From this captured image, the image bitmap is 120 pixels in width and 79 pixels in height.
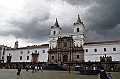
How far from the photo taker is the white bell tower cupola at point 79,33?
52.6 m

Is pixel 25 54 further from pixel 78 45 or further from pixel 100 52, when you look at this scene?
pixel 100 52

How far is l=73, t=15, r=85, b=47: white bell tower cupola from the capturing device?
173ft

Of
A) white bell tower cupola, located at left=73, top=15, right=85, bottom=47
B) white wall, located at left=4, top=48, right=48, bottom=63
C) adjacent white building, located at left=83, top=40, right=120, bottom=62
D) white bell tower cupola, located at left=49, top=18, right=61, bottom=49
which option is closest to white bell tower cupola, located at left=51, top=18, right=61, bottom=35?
white bell tower cupola, located at left=49, top=18, right=61, bottom=49

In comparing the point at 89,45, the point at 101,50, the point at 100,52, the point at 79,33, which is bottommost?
the point at 100,52

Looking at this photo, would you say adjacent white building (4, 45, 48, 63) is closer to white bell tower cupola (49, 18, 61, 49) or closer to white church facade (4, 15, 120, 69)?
white church facade (4, 15, 120, 69)

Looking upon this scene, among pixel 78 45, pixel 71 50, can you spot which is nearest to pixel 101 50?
pixel 78 45

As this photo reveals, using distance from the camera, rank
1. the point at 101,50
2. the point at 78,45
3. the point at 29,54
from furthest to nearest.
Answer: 1. the point at 29,54
2. the point at 78,45
3. the point at 101,50

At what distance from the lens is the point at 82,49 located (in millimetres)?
51500

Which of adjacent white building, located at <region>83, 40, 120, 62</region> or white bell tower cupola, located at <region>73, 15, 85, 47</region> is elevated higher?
white bell tower cupola, located at <region>73, 15, 85, 47</region>

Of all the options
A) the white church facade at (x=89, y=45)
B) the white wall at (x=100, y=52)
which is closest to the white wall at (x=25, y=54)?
the white church facade at (x=89, y=45)

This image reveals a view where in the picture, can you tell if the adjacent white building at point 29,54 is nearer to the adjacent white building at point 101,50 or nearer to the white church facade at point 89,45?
the white church facade at point 89,45

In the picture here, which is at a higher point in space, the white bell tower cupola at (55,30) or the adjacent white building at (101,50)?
the white bell tower cupola at (55,30)

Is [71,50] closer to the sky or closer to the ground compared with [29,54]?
closer to the sky

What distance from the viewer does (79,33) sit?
53.6 meters
